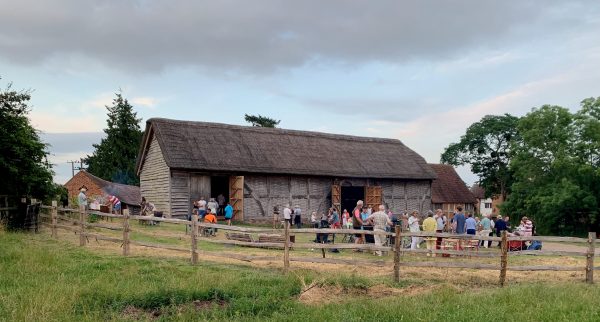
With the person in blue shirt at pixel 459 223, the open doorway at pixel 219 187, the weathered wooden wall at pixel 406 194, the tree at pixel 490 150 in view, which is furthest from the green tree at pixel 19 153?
the tree at pixel 490 150

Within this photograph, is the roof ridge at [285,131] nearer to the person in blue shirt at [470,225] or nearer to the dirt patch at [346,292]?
the person in blue shirt at [470,225]

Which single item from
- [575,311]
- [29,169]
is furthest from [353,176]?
[575,311]

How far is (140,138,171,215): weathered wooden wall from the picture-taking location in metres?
24.0

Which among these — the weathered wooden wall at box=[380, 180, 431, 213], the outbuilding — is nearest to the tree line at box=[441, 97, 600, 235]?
the outbuilding

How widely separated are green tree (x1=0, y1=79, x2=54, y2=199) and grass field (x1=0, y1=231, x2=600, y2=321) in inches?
293

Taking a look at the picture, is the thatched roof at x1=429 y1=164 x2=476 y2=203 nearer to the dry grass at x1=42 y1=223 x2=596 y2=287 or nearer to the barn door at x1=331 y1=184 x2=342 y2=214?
the barn door at x1=331 y1=184 x2=342 y2=214

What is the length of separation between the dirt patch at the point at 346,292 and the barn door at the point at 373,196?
63.1 ft

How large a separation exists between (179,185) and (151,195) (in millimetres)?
2589

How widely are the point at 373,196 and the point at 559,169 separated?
40.9 feet

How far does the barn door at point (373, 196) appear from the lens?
28938 millimetres

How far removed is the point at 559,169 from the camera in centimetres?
3262

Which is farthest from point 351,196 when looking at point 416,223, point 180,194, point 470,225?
point 416,223

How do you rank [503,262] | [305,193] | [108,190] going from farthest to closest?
[108,190]
[305,193]
[503,262]

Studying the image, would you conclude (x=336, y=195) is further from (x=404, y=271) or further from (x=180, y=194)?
(x=404, y=271)
